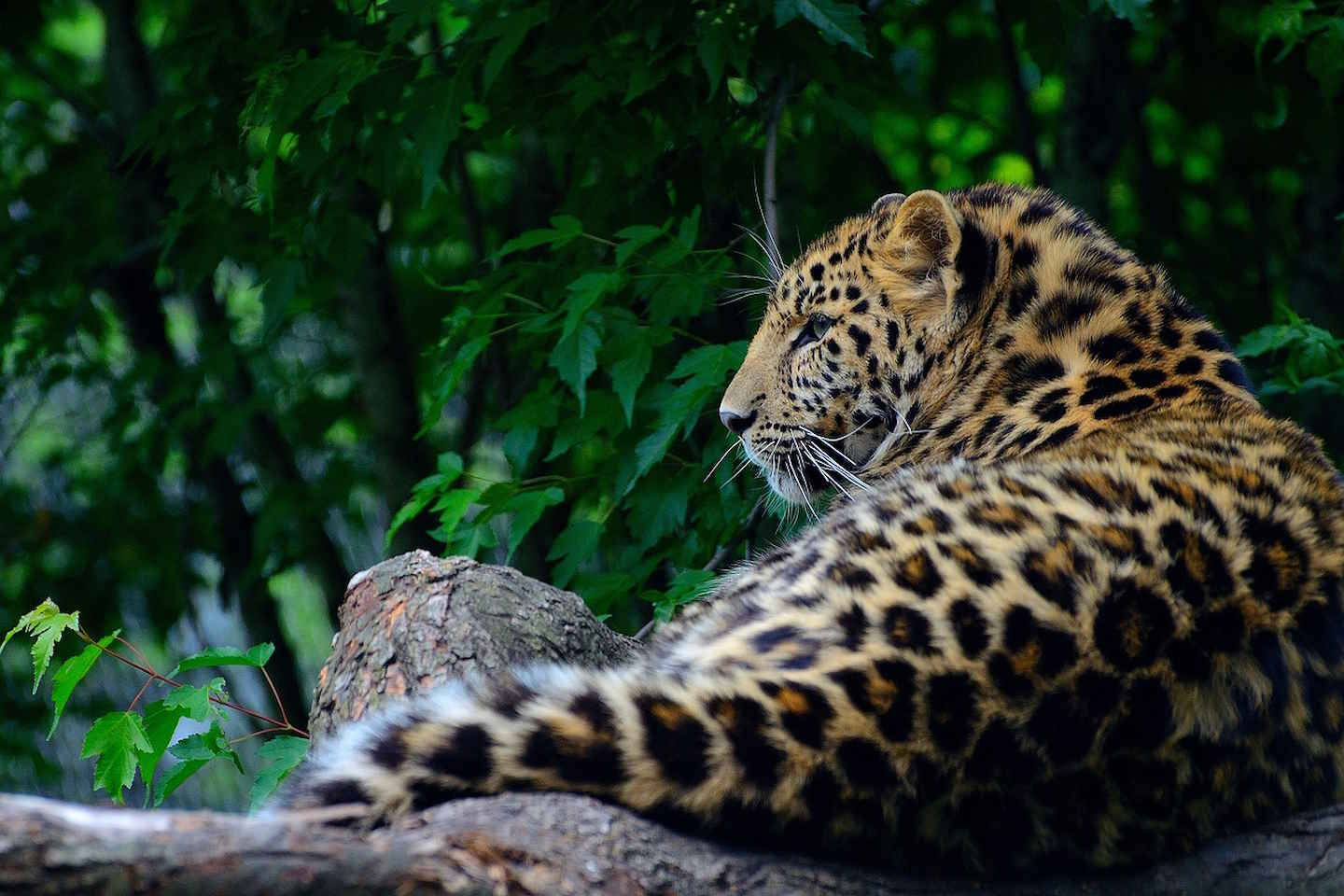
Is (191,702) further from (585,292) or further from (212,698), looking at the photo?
(585,292)

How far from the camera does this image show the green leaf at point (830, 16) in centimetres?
424

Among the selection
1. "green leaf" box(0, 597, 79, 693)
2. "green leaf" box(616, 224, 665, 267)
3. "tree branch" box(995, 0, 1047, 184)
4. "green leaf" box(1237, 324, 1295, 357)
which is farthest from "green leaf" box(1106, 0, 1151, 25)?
"green leaf" box(0, 597, 79, 693)

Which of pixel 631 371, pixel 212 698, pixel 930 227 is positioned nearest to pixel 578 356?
pixel 631 371

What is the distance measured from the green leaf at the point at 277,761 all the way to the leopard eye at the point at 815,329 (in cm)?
193

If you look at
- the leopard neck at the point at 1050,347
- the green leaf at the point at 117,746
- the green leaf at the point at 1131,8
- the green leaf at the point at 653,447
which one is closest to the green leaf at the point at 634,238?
the green leaf at the point at 653,447

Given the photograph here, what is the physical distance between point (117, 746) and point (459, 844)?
171 cm

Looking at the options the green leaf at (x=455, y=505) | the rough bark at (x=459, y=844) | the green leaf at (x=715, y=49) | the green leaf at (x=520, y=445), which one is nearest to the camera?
the rough bark at (x=459, y=844)

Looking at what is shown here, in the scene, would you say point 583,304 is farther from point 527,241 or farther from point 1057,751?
point 1057,751

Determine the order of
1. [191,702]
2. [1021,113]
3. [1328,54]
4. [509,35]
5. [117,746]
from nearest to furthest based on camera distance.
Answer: [117,746] < [191,702] < [509,35] < [1328,54] < [1021,113]

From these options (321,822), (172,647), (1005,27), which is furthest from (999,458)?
(172,647)

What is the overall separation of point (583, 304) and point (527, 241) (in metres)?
0.44

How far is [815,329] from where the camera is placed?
4.54 meters

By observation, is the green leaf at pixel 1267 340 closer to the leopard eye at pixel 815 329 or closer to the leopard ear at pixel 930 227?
the leopard ear at pixel 930 227

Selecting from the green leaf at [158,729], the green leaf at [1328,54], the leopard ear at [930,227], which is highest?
the green leaf at [1328,54]
